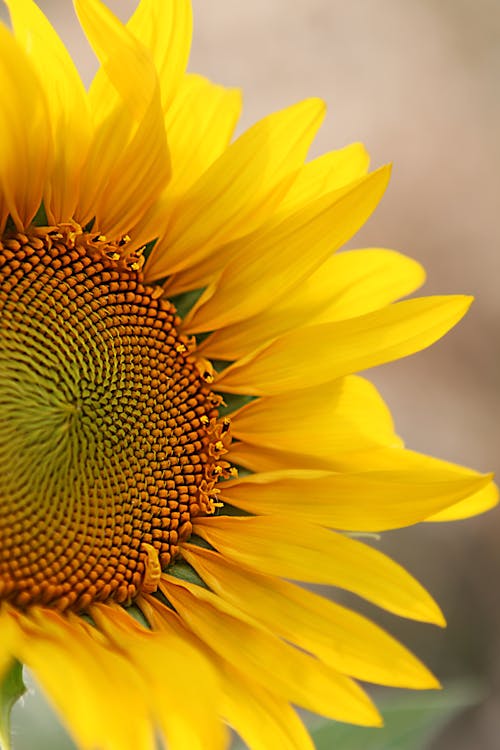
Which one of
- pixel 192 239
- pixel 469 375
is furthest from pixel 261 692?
pixel 469 375

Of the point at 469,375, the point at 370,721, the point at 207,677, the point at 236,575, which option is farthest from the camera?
the point at 469,375

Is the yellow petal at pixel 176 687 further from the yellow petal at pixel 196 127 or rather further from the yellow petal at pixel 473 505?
the yellow petal at pixel 196 127

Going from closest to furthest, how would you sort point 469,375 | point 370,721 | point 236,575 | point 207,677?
1. point 207,677
2. point 370,721
3. point 236,575
4. point 469,375

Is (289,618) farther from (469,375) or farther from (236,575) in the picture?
(469,375)

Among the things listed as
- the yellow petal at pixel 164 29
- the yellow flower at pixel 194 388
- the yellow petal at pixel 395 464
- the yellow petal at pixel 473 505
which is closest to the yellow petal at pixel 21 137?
the yellow flower at pixel 194 388

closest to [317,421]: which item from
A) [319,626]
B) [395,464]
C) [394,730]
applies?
[395,464]

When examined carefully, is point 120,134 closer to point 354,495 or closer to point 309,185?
point 309,185
